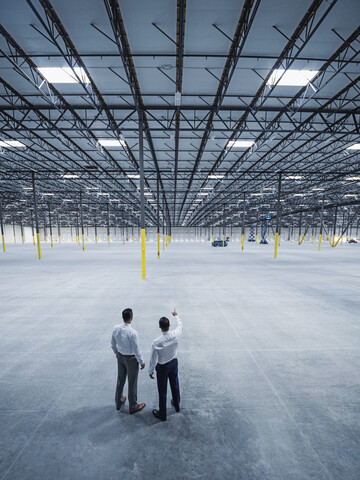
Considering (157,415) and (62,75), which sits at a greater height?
(62,75)

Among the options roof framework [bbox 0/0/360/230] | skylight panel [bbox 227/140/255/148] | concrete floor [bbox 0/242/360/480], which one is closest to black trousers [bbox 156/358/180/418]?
concrete floor [bbox 0/242/360/480]

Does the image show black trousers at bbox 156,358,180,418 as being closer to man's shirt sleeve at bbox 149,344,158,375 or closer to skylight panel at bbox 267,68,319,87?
man's shirt sleeve at bbox 149,344,158,375

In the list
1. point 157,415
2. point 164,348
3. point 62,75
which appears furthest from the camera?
point 62,75

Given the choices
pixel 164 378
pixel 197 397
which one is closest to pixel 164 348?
pixel 164 378

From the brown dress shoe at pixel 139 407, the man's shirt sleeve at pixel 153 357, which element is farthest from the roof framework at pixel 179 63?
the brown dress shoe at pixel 139 407

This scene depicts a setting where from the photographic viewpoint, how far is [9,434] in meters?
3.20

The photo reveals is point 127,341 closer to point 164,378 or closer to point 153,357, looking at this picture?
point 153,357

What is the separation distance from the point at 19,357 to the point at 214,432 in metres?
4.56

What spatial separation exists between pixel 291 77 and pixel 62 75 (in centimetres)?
1093

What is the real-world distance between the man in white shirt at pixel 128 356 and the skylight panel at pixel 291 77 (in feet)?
41.2

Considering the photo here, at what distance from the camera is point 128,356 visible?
11.4 feet

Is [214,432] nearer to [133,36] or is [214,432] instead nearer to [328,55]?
[133,36]

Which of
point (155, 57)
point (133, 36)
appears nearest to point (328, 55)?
point (155, 57)

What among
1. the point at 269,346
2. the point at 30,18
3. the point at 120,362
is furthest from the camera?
the point at 30,18
